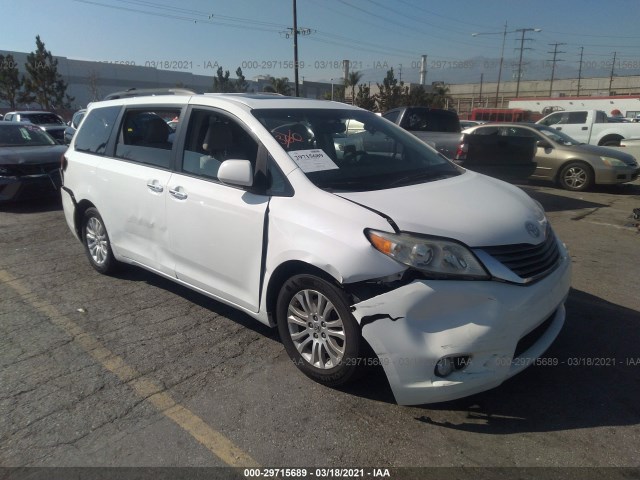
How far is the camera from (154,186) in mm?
3986

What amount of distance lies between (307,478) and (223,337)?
1623mm

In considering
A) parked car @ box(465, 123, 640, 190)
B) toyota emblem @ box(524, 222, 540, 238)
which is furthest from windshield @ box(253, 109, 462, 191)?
parked car @ box(465, 123, 640, 190)

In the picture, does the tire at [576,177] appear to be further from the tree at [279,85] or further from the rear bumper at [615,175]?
the tree at [279,85]

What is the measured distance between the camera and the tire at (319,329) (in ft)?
9.08

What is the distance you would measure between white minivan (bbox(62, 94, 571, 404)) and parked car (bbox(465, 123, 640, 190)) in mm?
8260

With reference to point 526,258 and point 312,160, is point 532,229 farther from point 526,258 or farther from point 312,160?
point 312,160

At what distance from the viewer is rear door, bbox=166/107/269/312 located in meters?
3.27

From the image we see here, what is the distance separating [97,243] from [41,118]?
1758cm

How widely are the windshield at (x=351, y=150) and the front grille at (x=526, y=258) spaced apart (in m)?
0.85

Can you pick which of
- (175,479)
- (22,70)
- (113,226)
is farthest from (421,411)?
(22,70)

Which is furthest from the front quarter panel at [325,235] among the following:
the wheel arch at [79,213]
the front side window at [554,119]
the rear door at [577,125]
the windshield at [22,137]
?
the front side window at [554,119]

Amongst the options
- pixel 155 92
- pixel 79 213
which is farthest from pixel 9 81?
pixel 155 92

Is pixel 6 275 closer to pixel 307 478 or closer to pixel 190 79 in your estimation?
pixel 307 478

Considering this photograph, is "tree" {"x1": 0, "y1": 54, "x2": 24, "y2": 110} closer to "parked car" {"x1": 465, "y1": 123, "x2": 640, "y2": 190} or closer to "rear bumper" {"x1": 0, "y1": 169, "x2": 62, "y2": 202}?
"rear bumper" {"x1": 0, "y1": 169, "x2": 62, "y2": 202}
